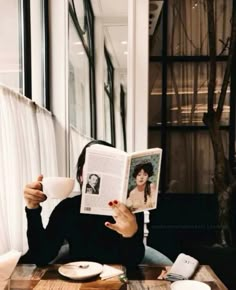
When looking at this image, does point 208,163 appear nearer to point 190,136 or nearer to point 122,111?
point 190,136

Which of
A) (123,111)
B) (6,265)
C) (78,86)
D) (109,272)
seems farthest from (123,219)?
(78,86)

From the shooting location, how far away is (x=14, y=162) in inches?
70.0

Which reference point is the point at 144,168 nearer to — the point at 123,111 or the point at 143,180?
the point at 143,180

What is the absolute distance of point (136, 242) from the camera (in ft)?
5.07

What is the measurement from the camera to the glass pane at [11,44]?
2.08 m

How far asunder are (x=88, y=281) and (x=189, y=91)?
2524 millimetres

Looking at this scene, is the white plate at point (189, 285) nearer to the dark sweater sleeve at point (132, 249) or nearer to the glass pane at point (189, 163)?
the dark sweater sleeve at point (132, 249)

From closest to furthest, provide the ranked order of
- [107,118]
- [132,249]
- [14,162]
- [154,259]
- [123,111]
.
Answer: [132,249]
[14,162]
[154,259]
[123,111]
[107,118]

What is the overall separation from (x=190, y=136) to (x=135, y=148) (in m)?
0.73

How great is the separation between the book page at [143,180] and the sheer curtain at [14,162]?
0.68m

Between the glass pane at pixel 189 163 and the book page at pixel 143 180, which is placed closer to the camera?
the book page at pixel 143 180

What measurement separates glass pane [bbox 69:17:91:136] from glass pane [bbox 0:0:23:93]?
0.85m

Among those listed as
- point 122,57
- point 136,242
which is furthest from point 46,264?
point 122,57

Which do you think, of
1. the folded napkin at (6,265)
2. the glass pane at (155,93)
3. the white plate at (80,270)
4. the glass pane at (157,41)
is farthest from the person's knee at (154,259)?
the glass pane at (157,41)
